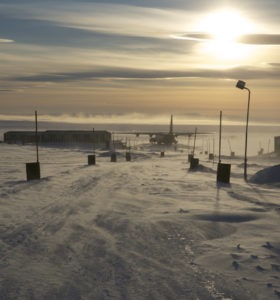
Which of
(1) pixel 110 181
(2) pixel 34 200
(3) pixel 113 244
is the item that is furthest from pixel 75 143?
(3) pixel 113 244

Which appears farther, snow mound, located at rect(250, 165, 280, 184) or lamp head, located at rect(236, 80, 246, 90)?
lamp head, located at rect(236, 80, 246, 90)

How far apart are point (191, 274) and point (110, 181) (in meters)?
15.5

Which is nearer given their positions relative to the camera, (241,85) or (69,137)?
(241,85)

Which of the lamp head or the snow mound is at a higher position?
the lamp head

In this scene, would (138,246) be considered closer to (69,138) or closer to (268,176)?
(268,176)

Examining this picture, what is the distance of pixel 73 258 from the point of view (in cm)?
914

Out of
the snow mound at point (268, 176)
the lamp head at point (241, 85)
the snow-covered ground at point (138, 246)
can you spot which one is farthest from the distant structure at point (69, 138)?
the snow-covered ground at point (138, 246)

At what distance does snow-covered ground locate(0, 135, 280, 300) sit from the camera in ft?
24.9

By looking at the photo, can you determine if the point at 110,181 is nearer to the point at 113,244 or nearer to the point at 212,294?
the point at 113,244

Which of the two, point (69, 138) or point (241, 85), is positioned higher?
point (241, 85)

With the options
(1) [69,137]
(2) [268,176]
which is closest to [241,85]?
(2) [268,176]

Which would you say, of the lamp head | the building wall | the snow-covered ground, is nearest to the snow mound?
the lamp head

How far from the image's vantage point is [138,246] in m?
10.1

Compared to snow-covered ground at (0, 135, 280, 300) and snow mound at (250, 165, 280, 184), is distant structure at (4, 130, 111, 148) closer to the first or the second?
snow mound at (250, 165, 280, 184)
